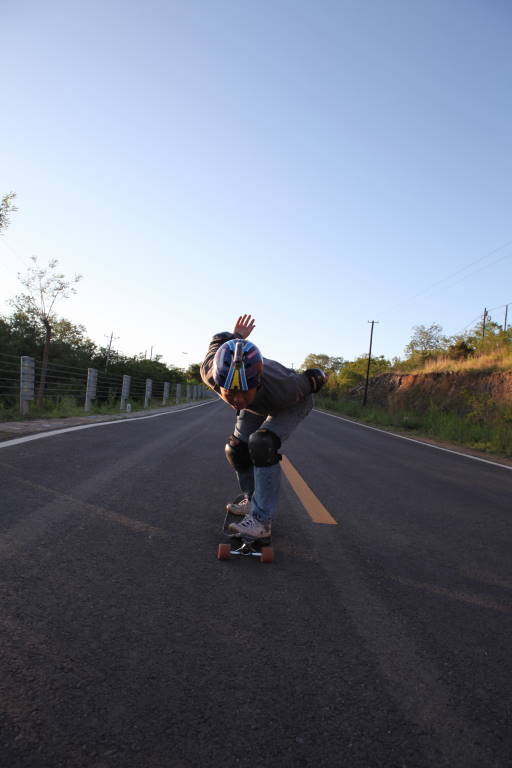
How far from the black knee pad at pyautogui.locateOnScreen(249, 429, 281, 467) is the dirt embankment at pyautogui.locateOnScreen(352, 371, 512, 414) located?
22.5 metres

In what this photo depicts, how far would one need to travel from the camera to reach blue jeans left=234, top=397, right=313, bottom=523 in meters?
3.09

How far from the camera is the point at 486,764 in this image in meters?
1.31

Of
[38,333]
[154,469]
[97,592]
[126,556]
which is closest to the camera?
[97,592]

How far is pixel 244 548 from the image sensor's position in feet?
9.54

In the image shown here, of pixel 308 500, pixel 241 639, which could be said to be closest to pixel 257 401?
pixel 241 639

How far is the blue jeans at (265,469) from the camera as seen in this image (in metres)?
3.09

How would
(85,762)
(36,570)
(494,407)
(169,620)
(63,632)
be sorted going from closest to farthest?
(85,762) < (63,632) < (169,620) < (36,570) < (494,407)

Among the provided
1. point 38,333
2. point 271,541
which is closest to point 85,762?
point 271,541

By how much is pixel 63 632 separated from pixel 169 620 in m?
0.42

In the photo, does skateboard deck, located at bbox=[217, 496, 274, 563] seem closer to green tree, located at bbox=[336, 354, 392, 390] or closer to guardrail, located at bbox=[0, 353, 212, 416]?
guardrail, located at bbox=[0, 353, 212, 416]

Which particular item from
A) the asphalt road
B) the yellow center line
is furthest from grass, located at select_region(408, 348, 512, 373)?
the asphalt road

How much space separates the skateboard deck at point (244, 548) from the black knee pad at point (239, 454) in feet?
1.49

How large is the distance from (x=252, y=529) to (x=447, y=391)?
32.6m

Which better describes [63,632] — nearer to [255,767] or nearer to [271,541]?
[255,767]
